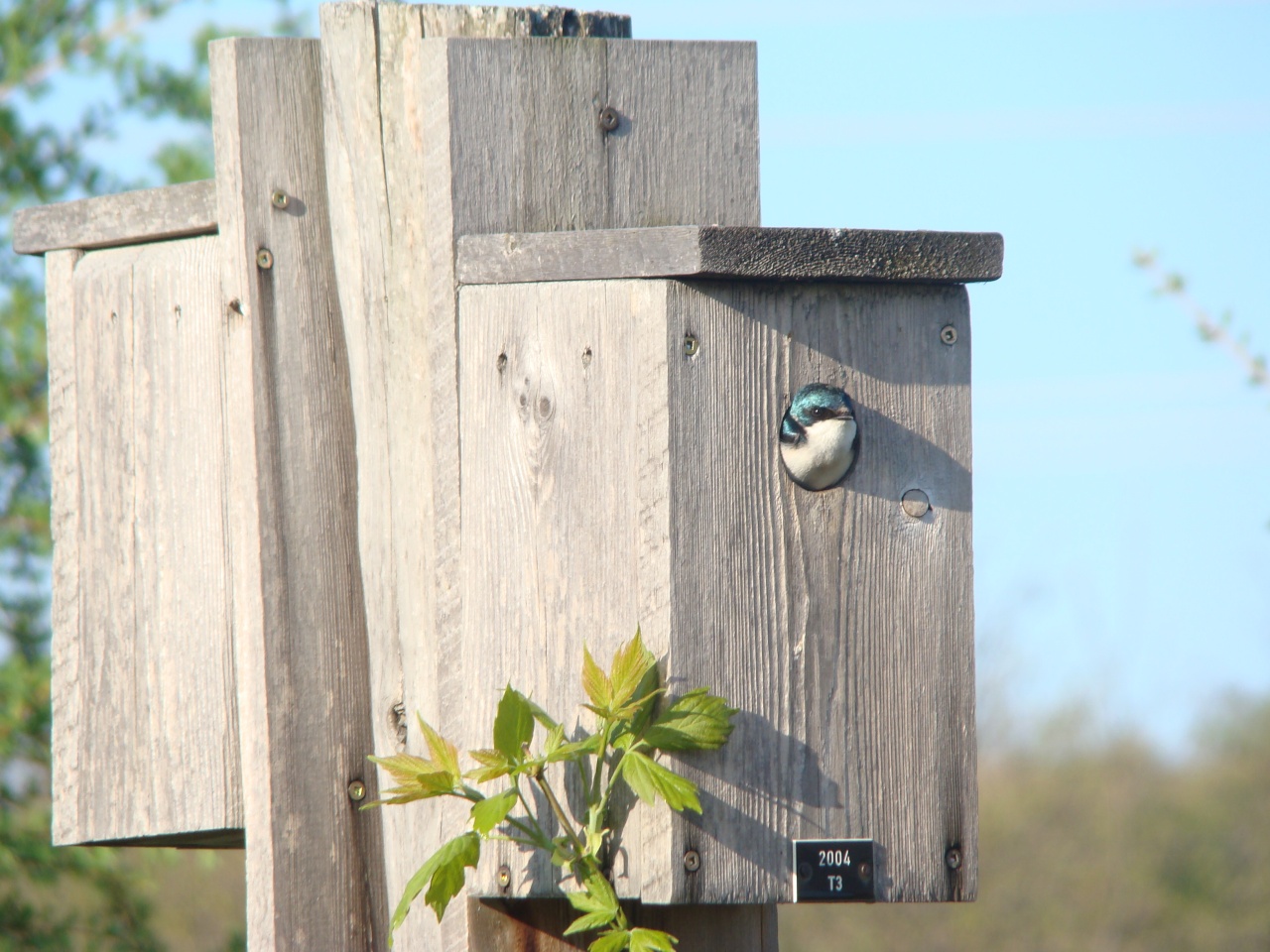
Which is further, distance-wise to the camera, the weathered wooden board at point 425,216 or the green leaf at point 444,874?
the weathered wooden board at point 425,216

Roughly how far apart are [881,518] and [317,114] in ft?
3.36

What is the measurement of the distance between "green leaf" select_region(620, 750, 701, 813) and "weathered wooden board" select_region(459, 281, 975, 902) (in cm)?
12

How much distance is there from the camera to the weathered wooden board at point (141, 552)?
2.19 metres

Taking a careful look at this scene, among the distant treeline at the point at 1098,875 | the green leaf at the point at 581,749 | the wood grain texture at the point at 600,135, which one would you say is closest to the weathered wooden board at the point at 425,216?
the wood grain texture at the point at 600,135

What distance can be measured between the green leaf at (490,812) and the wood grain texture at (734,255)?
68cm

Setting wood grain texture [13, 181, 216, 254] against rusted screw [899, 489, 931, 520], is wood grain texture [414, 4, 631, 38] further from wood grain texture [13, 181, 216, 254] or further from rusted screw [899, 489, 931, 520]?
rusted screw [899, 489, 931, 520]

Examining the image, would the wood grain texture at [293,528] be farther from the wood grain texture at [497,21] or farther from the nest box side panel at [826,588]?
the nest box side panel at [826,588]

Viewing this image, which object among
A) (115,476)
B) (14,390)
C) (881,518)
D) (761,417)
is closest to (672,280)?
(761,417)

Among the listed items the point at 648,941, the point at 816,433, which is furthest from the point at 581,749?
the point at 816,433

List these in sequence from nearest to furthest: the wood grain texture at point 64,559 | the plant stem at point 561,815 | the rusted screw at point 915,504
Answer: the plant stem at point 561,815
the rusted screw at point 915,504
the wood grain texture at point 64,559

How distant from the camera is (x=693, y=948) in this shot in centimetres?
204

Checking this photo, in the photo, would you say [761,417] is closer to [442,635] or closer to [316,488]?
[442,635]

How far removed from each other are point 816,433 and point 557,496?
1.16 feet

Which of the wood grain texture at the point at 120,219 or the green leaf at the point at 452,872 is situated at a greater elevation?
the wood grain texture at the point at 120,219
